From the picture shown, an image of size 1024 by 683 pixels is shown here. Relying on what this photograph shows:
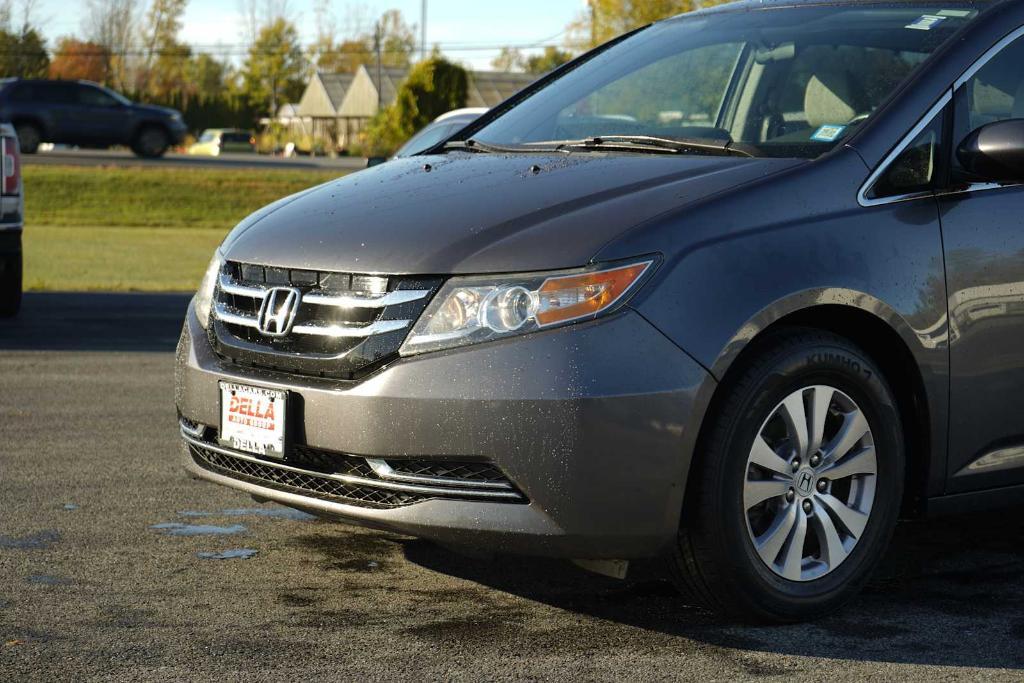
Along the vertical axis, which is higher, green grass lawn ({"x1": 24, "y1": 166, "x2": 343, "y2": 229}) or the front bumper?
the front bumper

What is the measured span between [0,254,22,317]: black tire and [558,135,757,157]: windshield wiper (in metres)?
6.98

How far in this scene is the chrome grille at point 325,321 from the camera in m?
3.93

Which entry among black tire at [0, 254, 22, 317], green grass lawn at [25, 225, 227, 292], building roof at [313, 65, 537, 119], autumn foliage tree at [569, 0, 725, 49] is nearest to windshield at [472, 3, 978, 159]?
black tire at [0, 254, 22, 317]

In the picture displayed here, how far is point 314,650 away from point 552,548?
0.65 metres

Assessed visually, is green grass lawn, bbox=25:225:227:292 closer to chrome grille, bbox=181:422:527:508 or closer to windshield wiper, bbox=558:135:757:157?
windshield wiper, bbox=558:135:757:157

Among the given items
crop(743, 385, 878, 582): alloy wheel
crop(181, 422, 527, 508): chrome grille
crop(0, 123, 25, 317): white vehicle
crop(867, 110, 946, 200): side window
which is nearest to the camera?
crop(181, 422, 527, 508): chrome grille

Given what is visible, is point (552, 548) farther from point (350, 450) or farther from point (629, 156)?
point (629, 156)

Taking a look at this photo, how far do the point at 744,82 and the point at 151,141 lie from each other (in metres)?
37.3

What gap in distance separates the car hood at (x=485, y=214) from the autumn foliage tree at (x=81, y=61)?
93.1 meters

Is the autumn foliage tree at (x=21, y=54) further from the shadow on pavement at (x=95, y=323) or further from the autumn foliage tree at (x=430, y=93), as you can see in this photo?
the shadow on pavement at (x=95, y=323)

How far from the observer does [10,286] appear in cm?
1114

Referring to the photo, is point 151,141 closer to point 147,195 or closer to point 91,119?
point 91,119

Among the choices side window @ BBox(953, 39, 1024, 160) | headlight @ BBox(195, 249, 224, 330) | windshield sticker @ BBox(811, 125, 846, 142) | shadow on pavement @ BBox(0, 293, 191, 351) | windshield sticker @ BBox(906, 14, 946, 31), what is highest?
windshield sticker @ BBox(906, 14, 946, 31)

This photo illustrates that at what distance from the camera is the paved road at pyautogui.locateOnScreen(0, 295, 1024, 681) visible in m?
3.73
